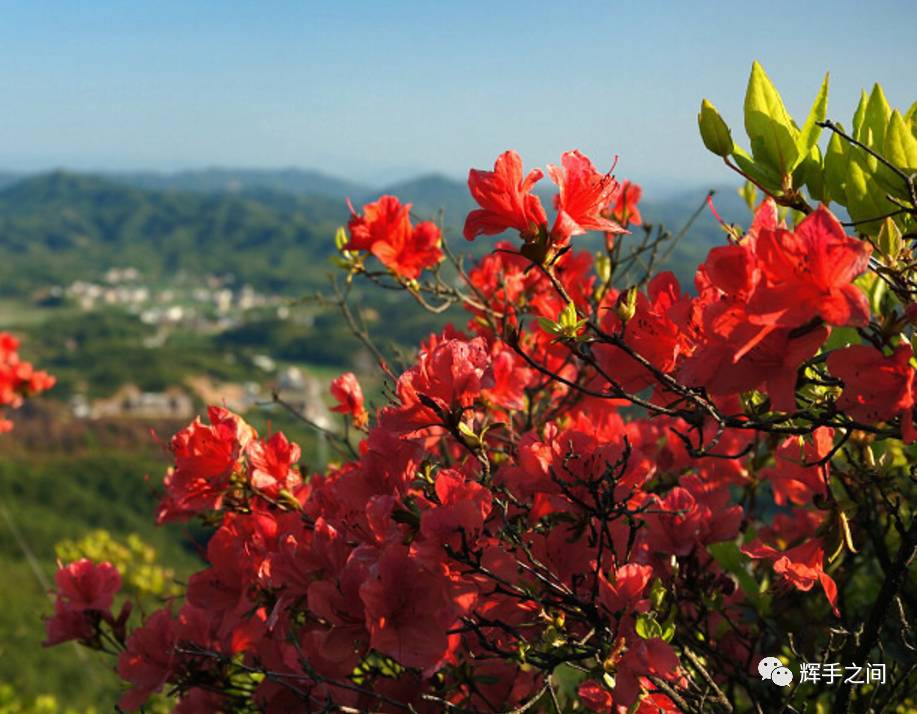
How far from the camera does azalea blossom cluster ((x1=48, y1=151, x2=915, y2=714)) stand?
1.06m

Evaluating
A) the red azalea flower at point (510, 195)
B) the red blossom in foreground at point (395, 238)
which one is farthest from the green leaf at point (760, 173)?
the red blossom in foreground at point (395, 238)

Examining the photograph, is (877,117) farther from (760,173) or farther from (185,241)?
(185,241)

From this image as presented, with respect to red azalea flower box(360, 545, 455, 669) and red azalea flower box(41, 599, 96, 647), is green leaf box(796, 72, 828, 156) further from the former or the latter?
red azalea flower box(41, 599, 96, 647)

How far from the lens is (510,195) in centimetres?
135

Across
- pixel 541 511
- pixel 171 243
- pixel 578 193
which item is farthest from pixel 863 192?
pixel 171 243

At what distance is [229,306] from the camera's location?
440 feet

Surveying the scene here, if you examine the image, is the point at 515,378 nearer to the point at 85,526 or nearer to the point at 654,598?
the point at 654,598

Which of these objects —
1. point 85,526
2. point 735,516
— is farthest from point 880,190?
point 85,526

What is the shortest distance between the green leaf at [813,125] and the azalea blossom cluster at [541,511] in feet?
0.44

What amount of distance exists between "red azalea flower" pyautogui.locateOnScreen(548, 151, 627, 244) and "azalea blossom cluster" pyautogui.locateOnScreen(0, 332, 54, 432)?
14.7 feet

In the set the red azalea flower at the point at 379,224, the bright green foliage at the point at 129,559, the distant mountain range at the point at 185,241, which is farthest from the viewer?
the distant mountain range at the point at 185,241

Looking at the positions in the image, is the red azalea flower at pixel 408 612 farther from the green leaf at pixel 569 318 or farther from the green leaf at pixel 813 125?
the green leaf at pixel 813 125

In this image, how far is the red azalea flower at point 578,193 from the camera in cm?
137

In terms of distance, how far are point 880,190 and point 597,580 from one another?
825 mm
